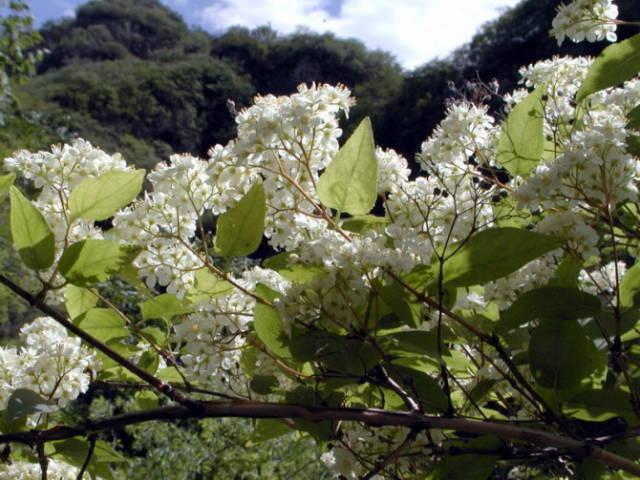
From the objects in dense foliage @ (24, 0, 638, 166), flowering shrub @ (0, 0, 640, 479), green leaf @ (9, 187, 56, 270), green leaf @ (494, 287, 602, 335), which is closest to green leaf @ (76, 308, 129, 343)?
flowering shrub @ (0, 0, 640, 479)

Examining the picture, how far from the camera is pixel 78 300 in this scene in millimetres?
868

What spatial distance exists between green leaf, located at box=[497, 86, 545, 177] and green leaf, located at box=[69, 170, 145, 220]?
1.39ft

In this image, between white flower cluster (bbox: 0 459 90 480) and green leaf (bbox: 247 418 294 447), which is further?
white flower cluster (bbox: 0 459 90 480)

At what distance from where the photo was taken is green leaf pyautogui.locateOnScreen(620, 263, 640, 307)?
742 mm

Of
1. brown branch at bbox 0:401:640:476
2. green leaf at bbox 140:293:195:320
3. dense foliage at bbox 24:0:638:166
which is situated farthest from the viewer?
dense foliage at bbox 24:0:638:166

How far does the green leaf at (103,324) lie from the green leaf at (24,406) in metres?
0.12

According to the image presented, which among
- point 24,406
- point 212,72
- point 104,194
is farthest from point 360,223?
point 212,72

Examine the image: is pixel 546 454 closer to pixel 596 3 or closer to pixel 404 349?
pixel 404 349

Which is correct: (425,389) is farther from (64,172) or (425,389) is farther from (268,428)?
(64,172)

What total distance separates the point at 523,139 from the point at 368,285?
292 millimetres

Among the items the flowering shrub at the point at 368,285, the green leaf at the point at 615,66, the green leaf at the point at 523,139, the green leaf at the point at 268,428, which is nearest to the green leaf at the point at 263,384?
the flowering shrub at the point at 368,285

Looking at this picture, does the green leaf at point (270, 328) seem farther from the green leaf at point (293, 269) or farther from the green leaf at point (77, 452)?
the green leaf at point (77, 452)

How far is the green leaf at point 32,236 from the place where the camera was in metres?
0.72

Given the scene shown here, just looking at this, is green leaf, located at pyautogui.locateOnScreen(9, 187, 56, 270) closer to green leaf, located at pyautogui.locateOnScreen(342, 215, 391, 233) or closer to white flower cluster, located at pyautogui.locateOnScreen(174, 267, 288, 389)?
white flower cluster, located at pyautogui.locateOnScreen(174, 267, 288, 389)
